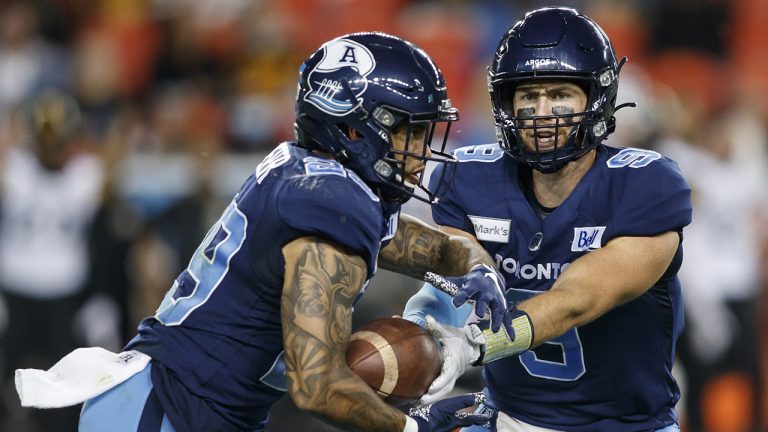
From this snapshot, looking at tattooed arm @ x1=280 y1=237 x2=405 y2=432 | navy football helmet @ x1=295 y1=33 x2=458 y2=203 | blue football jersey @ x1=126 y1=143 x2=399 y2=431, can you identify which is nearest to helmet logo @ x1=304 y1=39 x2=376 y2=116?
navy football helmet @ x1=295 y1=33 x2=458 y2=203

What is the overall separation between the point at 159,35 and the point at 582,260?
634cm

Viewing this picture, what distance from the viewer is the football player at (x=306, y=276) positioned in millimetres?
2930

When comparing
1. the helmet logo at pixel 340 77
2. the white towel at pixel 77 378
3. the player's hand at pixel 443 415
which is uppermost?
the helmet logo at pixel 340 77

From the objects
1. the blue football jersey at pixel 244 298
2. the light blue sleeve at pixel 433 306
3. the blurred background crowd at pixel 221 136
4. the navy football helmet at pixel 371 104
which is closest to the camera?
the blue football jersey at pixel 244 298

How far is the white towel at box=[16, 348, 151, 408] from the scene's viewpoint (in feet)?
10.2

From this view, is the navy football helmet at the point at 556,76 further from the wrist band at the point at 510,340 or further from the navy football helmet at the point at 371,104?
the wrist band at the point at 510,340

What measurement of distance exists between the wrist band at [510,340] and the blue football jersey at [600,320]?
1.21 feet

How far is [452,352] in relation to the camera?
3193 millimetres

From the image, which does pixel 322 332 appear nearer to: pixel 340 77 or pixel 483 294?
pixel 483 294

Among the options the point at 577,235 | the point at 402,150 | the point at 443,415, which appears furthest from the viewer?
the point at 577,235

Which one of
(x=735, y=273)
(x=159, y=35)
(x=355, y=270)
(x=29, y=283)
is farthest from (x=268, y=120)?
(x=355, y=270)

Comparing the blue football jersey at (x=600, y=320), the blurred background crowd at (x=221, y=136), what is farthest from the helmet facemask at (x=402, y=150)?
the blurred background crowd at (x=221, y=136)

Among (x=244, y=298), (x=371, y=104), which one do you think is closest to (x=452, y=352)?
(x=244, y=298)

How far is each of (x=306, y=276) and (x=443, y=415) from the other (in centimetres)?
61
